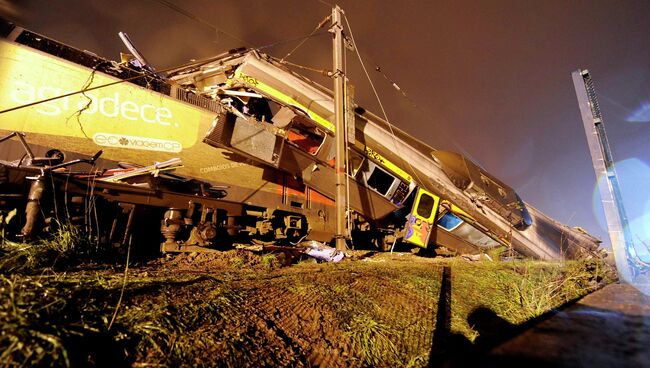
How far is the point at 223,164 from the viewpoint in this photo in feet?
25.7

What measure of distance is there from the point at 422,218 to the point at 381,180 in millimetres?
1821

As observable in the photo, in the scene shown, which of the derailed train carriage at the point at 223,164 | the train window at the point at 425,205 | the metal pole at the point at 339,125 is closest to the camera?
the derailed train carriage at the point at 223,164

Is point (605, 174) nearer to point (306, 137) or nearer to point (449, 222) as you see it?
point (449, 222)

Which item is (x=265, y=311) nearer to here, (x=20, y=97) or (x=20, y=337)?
(x=20, y=337)

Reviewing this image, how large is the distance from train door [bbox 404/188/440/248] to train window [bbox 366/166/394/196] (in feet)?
3.24

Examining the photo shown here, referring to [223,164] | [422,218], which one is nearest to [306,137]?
[223,164]

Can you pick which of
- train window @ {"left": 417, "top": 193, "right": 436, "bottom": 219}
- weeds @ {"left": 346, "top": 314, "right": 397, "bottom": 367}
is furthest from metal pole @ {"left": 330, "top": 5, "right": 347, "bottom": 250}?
weeds @ {"left": 346, "top": 314, "right": 397, "bottom": 367}

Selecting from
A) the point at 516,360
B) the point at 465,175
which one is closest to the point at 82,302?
the point at 516,360

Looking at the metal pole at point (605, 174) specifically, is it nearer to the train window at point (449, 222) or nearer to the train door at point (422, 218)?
the train door at point (422, 218)

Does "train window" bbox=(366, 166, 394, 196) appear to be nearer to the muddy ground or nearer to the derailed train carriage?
the derailed train carriage

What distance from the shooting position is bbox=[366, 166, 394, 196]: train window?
9.14 metres

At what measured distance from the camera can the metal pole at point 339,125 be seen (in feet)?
23.3

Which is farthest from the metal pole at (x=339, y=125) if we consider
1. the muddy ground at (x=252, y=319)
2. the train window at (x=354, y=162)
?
the muddy ground at (x=252, y=319)

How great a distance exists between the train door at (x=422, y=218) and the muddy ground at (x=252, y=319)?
5248mm
